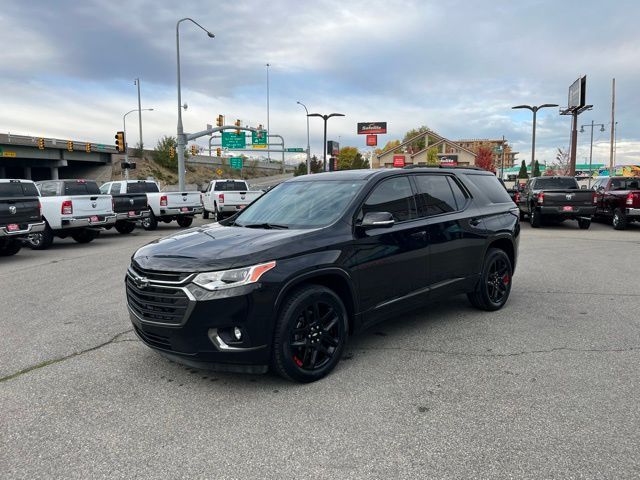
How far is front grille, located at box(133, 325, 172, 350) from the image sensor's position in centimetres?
376

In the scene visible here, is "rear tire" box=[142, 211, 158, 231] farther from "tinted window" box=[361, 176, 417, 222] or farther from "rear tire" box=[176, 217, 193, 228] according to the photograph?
"tinted window" box=[361, 176, 417, 222]

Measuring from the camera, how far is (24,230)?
11086 millimetres


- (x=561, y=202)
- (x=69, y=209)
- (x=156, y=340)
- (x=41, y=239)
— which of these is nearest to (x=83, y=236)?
(x=41, y=239)

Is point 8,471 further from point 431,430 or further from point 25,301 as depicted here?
point 25,301

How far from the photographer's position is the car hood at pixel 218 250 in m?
3.63

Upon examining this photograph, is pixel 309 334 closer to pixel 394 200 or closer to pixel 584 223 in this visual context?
pixel 394 200

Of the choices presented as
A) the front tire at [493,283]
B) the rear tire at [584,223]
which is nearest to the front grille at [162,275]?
the front tire at [493,283]

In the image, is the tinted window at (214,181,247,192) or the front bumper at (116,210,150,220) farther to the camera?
the tinted window at (214,181,247,192)

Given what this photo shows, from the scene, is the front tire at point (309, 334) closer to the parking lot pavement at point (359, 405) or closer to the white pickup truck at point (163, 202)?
the parking lot pavement at point (359, 405)

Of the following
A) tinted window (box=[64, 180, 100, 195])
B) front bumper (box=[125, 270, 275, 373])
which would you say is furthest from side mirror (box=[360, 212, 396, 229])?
tinted window (box=[64, 180, 100, 195])

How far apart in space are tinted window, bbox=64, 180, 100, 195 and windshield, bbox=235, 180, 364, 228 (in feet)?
32.9

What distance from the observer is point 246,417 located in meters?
3.43

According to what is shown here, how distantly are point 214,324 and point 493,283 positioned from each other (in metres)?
3.86

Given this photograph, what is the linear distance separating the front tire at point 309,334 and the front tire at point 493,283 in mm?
2402
